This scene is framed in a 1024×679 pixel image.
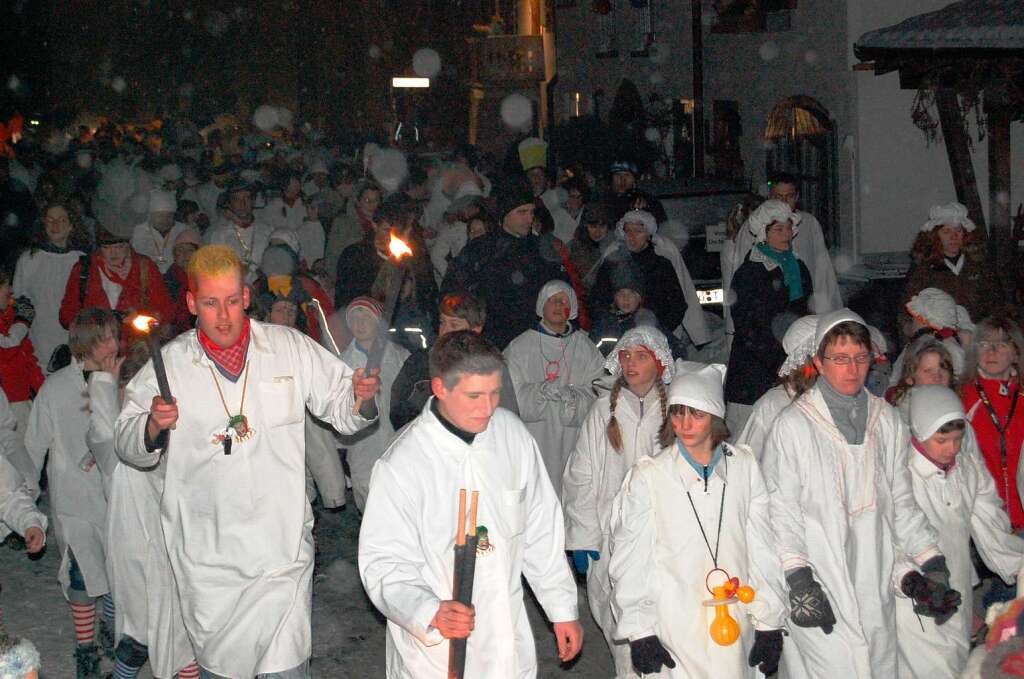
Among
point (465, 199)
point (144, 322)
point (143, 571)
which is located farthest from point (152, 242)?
point (144, 322)

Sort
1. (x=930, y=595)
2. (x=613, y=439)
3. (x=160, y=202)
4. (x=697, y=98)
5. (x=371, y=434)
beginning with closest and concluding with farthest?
1. (x=930, y=595)
2. (x=613, y=439)
3. (x=371, y=434)
4. (x=160, y=202)
5. (x=697, y=98)

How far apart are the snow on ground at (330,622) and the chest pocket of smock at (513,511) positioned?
2733 millimetres

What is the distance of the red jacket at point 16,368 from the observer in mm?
9875

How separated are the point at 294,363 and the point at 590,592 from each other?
235cm

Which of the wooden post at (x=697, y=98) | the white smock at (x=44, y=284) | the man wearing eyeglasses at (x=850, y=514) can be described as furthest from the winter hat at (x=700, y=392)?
the wooden post at (x=697, y=98)

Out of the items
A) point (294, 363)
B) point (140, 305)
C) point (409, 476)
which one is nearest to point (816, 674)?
point (409, 476)

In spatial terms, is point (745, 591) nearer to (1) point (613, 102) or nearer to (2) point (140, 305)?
(2) point (140, 305)

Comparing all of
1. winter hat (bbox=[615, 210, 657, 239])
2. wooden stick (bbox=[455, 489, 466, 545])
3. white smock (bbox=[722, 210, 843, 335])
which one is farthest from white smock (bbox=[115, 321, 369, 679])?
white smock (bbox=[722, 210, 843, 335])

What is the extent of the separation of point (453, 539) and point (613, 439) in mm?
2296

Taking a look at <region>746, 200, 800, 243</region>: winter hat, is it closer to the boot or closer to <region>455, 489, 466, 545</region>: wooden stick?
the boot

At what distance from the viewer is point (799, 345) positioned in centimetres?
661

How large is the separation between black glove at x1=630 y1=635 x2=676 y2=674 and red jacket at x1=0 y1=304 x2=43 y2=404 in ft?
19.5

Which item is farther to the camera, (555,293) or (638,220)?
(638,220)

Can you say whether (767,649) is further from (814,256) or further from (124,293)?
(814,256)
